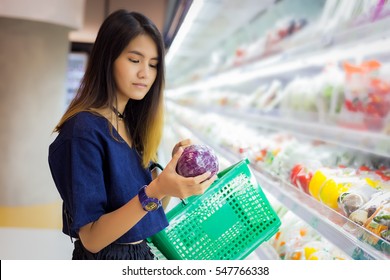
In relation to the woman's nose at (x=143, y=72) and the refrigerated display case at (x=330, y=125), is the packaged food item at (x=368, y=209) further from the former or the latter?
the woman's nose at (x=143, y=72)

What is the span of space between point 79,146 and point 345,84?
1.32m

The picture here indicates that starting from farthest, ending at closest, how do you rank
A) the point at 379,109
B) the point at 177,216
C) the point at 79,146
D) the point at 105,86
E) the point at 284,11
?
the point at 284,11 → the point at 379,109 → the point at 177,216 → the point at 105,86 → the point at 79,146

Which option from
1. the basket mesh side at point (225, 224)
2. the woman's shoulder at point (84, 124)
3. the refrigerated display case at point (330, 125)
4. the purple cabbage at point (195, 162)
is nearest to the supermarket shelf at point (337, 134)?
the refrigerated display case at point (330, 125)

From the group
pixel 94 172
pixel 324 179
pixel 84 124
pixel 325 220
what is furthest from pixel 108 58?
pixel 324 179

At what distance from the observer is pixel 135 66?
4.59 ft

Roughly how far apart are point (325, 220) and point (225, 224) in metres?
0.34

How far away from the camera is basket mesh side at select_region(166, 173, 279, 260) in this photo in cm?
157

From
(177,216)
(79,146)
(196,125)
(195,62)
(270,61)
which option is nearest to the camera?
(79,146)

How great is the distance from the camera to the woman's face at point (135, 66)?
1.38 meters

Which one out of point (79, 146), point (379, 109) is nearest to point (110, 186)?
point (79, 146)

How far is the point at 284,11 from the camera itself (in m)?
3.54

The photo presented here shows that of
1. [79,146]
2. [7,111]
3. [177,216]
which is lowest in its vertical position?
[7,111]

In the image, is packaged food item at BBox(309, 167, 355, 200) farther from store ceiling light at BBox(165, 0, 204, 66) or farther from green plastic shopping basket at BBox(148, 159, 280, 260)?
store ceiling light at BBox(165, 0, 204, 66)
